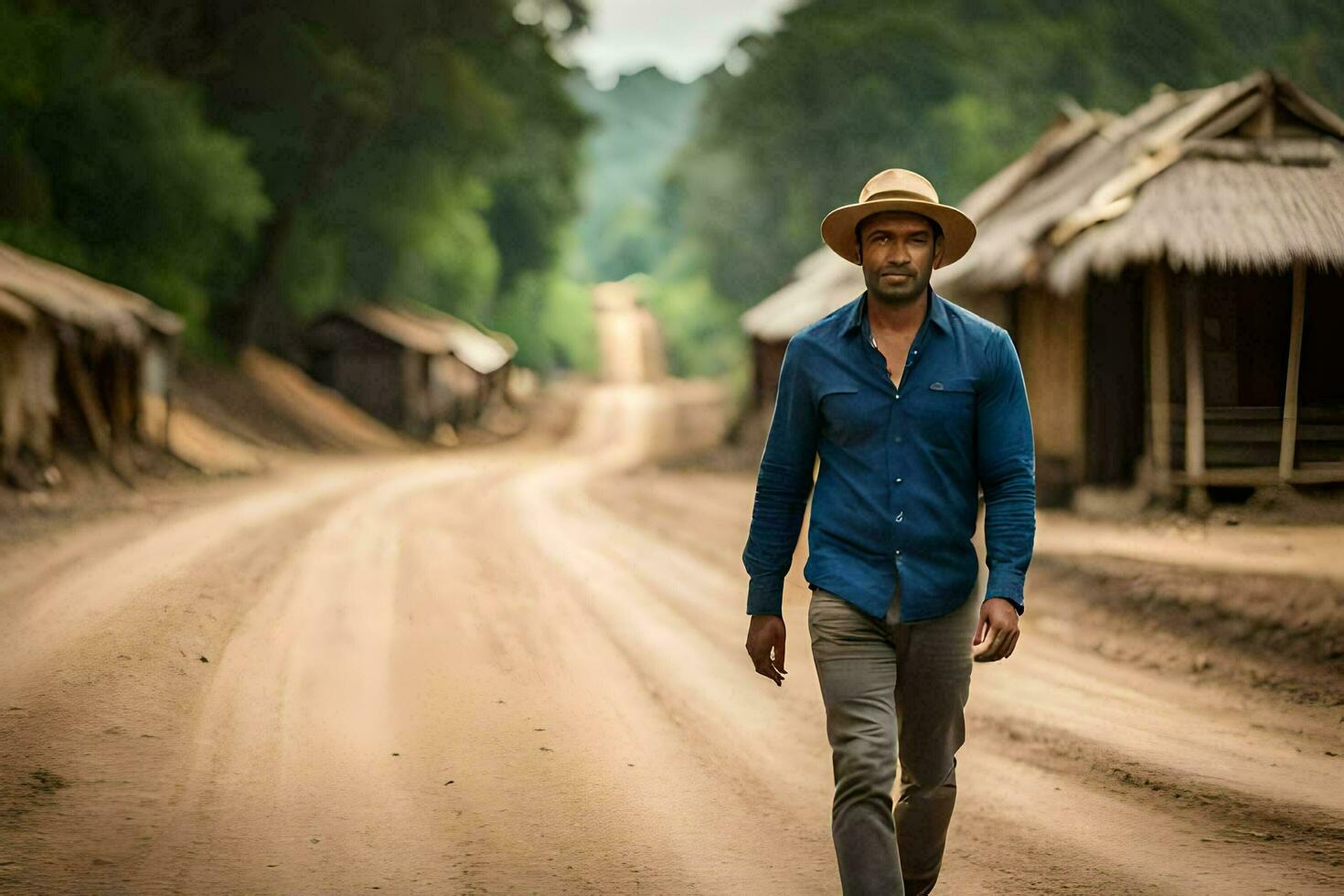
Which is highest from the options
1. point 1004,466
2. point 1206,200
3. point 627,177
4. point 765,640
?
point 627,177

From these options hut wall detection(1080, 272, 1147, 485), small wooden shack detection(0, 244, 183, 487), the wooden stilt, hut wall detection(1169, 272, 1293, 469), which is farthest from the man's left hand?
the wooden stilt

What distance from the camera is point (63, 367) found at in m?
16.1

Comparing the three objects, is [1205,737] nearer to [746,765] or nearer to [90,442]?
[746,765]

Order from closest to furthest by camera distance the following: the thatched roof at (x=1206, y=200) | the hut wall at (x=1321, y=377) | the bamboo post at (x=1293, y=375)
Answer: the hut wall at (x=1321, y=377), the bamboo post at (x=1293, y=375), the thatched roof at (x=1206, y=200)

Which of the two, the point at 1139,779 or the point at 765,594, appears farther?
the point at 1139,779

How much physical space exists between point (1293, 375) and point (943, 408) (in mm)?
9835

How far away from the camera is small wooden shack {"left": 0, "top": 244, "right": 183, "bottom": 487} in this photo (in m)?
14.5

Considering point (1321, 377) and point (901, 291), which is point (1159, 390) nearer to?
point (1321, 377)

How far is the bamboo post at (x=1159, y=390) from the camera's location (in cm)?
1334

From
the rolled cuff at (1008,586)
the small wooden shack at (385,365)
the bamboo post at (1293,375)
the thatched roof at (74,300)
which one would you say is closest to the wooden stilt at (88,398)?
the thatched roof at (74,300)

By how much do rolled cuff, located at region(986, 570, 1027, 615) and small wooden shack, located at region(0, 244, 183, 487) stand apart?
13.6m

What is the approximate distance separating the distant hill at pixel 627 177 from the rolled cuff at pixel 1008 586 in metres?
37.3

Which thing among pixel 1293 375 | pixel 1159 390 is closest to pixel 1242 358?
pixel 1293 375

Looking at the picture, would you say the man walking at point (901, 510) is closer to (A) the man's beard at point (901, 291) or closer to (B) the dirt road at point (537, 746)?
(A) the man's beard at point (901, 291)
